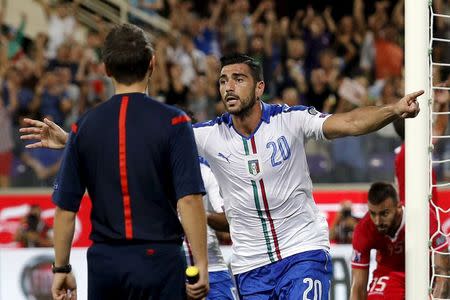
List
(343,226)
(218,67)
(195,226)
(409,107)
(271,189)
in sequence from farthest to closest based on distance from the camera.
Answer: (218,67) < (343,226) < (271,189) < (409,107) < (195,226)

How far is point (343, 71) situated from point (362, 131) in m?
9.49

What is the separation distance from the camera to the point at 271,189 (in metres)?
5.99

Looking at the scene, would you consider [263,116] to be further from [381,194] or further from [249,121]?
[381,194]

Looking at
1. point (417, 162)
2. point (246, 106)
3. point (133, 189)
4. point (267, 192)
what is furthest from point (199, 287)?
point (417, 162)

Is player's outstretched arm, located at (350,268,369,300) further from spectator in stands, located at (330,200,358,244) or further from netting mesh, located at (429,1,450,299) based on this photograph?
spectator in stands, located at (330,200,358,244)

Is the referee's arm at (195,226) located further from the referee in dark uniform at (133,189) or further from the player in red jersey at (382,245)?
the player in red jersey at (382,245)

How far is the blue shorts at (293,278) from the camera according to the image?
5809 millimetres

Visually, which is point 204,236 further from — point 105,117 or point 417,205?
point 417,205

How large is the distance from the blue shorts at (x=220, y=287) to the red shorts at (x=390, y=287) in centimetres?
122

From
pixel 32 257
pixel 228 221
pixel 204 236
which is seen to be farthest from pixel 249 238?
pixel 32 257

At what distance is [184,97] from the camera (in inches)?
551

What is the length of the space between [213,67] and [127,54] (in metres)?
10.3

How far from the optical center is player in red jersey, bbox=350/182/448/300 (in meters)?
7.15

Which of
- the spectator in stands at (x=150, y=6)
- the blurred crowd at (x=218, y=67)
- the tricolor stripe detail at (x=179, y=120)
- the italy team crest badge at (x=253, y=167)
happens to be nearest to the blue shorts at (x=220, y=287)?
the italy team crest badge at (x=253, y=167)
